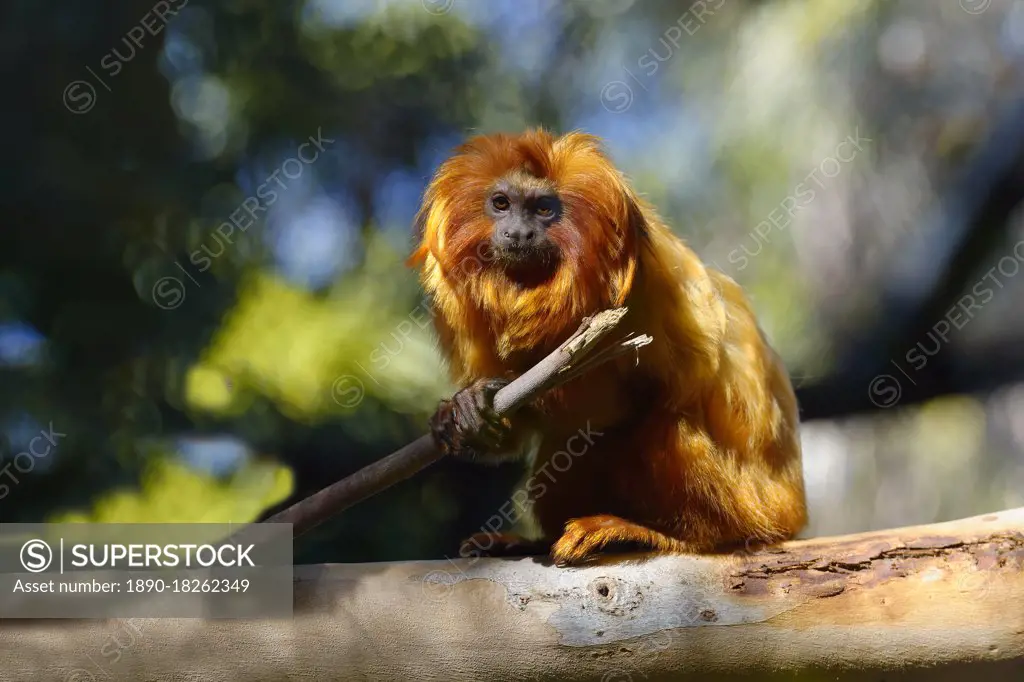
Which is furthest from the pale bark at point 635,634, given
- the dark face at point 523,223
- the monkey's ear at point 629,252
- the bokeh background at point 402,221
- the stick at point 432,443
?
A: the bokeh background at point 402,221

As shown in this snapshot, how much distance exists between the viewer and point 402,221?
7.14 meters

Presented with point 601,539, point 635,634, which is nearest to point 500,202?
point 601,539

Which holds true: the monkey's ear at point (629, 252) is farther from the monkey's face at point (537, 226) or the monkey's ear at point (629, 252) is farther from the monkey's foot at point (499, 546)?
the monkey's foot at point (499, 546)

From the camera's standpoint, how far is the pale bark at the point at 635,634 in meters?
2.86

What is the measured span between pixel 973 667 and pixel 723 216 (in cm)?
478

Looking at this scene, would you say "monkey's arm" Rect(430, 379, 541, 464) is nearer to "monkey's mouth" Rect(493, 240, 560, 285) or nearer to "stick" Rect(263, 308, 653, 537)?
"stick" Rect(263, 308, 653, 537)

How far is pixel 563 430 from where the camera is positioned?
11.8ft

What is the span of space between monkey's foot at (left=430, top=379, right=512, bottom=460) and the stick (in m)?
0.15

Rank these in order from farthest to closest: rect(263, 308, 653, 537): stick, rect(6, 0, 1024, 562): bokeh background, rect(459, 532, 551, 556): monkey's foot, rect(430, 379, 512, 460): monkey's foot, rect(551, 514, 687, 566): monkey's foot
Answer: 1. rect(6, 0, 1024, 562): bokeh background
2. rect(459, 532, 551, 556): monkey's foot
3. rect(430, 379, 512, 460): monkey's foot
4. rect(551, 514, 687, 566): monkey's foot
5. rect(263, 308, 653, 537): stick

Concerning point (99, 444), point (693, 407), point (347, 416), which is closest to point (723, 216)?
point (347, 416)

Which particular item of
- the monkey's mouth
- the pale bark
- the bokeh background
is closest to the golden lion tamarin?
the monkey's mouth

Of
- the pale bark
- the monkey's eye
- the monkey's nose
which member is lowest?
the pale bark

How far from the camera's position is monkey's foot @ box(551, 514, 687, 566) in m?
3.08

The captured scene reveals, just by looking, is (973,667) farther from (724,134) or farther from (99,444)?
(99,444)
